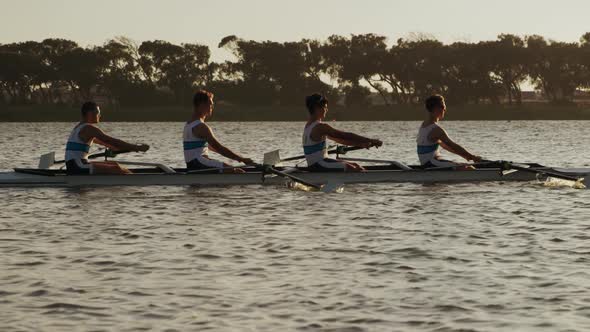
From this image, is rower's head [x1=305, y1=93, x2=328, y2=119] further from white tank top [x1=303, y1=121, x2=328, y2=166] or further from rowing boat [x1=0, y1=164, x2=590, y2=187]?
rowing boat [x1=0, y1=164, x2=590, y2=187]

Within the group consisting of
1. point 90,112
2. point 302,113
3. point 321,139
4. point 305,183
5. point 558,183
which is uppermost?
point 90,112

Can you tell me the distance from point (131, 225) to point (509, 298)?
7.69m

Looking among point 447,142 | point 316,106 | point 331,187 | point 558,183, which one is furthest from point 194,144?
point 558,183

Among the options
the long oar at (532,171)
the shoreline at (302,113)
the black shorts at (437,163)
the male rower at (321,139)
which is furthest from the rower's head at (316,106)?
the shoreline at (302,113)

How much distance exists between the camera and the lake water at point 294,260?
1095 cm

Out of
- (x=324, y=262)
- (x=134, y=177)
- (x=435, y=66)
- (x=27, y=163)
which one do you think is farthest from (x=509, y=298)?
(x=435, y=66)

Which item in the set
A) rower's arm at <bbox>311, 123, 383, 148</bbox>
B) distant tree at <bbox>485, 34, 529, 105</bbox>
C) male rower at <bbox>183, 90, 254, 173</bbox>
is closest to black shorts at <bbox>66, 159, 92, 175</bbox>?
male rower at <bbox>183, 90, 254, 173</bbox>

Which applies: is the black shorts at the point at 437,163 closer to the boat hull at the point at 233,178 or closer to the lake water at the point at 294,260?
the boat hull at the point at 233,178

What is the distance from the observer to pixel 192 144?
22172mm

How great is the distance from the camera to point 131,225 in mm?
17625

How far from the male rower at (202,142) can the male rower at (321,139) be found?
4.30ft

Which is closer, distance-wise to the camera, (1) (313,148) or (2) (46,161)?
(1) (313,148)

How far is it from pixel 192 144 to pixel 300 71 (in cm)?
10926

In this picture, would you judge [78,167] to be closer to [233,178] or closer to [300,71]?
[233,178]
